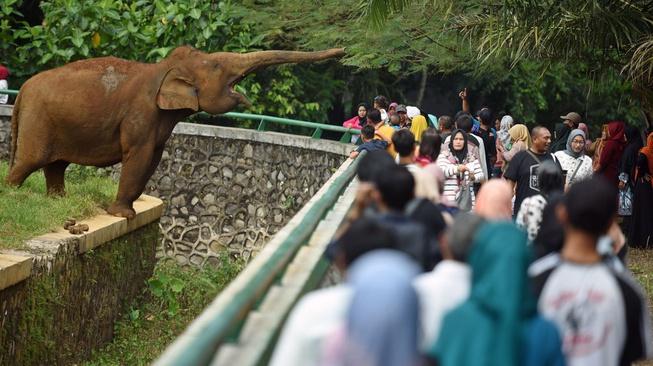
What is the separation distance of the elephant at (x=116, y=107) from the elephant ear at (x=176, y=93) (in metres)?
0.01

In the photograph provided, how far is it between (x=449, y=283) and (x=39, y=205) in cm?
1164

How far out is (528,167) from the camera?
41.8 feet

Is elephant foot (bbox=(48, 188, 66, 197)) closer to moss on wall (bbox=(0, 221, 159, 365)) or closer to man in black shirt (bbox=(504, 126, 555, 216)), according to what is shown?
moss on wall (bbox=(0, 221, 159, 365))

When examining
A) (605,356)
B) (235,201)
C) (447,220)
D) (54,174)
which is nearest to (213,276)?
(235,201)

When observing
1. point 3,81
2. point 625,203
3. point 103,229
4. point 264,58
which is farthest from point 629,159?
point 3,81

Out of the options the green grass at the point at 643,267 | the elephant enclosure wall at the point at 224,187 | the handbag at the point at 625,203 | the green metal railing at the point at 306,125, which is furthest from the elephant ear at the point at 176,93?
the elephant enclosure wall at the point at 224,187

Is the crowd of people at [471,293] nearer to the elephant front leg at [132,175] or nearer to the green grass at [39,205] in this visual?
the green grass at [39,205]

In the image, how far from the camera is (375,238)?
5969 millimetres

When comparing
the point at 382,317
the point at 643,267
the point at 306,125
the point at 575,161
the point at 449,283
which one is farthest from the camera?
the point at 306,125

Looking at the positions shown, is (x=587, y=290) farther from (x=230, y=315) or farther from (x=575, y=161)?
(x=575, y=161)

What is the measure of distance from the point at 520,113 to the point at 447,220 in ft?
69.7

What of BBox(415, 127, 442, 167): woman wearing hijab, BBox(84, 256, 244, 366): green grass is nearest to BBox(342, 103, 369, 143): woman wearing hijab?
BBox(84, 256, 244, 366): green grass

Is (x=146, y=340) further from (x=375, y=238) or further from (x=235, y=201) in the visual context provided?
(x=375, y=238)

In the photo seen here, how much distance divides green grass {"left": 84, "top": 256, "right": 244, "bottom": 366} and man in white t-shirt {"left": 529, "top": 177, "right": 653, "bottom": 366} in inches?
460
